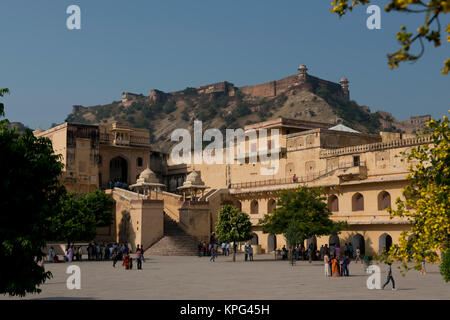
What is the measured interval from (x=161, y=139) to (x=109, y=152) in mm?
71285

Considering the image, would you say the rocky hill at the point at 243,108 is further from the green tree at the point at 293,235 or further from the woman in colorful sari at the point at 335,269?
the woman in colorful sari at the point at 335,269

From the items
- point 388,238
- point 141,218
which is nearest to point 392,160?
point 388,238

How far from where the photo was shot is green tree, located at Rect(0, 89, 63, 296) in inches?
470

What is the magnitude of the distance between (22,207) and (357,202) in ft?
99.6

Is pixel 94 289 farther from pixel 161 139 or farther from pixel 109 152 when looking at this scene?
pixel 161 139

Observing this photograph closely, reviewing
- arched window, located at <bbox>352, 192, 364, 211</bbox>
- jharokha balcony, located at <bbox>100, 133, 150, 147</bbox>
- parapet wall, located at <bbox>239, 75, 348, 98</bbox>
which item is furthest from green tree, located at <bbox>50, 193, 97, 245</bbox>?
parapet wall, located at <bbox>239, 75, 348, 98</bbox>

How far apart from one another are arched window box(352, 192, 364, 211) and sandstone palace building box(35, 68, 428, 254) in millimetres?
69

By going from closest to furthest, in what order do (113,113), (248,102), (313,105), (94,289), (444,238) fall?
(444,238)
(94,289)
(313,105)
(248,102)
(113,113)

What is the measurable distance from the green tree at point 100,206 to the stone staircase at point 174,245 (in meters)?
4.58

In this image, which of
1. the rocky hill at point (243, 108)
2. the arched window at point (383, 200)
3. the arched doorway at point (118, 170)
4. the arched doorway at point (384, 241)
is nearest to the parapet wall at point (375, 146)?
the arched window at point (383, 200)

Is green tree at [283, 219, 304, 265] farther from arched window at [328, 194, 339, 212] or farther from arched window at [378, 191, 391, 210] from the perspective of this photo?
arched window at [328, 194, 339, 212]

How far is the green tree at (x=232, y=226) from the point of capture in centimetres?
3591

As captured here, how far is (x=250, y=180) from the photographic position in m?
51.1

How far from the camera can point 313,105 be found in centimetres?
10981
